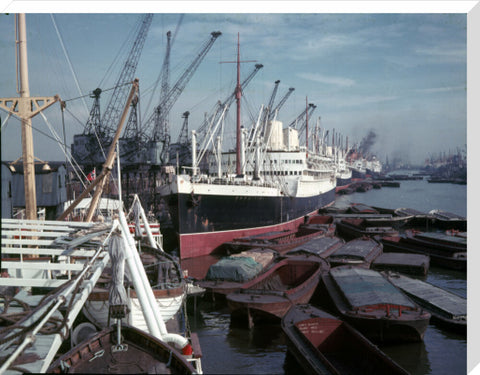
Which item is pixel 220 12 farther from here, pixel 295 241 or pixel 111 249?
pixel 295 241

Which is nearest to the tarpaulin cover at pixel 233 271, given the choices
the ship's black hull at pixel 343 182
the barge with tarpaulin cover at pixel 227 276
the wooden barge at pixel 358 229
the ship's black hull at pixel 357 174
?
the barge with tarpaulin cover at pixel 227 276

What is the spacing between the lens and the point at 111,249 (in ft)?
22.6

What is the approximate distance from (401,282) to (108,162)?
10.3 m

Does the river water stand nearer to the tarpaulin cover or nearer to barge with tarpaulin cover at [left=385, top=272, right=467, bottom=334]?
barge with tarpaulin cover at [left=385, top=272, right=467, bottom=334]

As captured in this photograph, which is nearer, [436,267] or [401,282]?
[401,282]

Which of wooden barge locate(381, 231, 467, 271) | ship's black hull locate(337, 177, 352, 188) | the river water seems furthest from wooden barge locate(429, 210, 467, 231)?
ship's black hull locate(337, 177, 352, 188)

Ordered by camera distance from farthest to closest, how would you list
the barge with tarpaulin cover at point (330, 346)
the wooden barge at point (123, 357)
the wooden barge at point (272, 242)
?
the wooden barge at point (272, 242)
the barge with tarpaulin cover at point (330, 346)
the wooden barge at point (123, 357)

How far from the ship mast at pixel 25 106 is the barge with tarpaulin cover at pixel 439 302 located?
37.0ft

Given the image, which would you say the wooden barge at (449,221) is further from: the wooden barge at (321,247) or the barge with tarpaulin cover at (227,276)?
the barge with tarpaulin cover at (227,276)

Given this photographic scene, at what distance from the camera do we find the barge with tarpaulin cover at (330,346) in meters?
7.88

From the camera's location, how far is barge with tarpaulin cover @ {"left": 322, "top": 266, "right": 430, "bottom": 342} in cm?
970

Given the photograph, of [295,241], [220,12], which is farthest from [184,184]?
[220,12]

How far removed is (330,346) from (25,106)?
9521 millimetres

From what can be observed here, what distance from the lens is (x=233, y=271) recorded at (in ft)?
44.3
